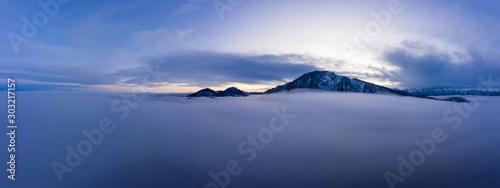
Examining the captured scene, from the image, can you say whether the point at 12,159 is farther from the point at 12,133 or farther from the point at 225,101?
the point at 225,101

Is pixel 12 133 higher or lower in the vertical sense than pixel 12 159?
higher

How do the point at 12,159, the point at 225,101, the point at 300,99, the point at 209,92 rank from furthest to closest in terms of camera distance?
the point at 209,92 → the point at 300,99 → the point at 225,101 → the point at 12,159

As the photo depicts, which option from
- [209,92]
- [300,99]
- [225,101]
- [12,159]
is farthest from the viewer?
[209,92]

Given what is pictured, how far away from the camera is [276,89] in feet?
651

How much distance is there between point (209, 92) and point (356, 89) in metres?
119

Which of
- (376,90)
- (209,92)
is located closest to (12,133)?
(209,92)

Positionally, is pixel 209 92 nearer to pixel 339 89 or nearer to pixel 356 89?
pixel 339 89

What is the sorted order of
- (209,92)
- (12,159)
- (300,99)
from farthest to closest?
(209,92) < (300,99) < (12,159)

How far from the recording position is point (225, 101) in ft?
198

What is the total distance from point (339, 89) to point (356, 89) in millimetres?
13859

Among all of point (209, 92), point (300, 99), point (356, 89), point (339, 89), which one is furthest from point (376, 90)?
point (300, 99)

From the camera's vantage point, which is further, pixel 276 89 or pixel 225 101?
pixel 276 89

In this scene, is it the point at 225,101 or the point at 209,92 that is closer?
the point at 225,101

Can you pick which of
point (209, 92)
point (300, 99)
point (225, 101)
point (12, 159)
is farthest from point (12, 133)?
point (209, 92)
